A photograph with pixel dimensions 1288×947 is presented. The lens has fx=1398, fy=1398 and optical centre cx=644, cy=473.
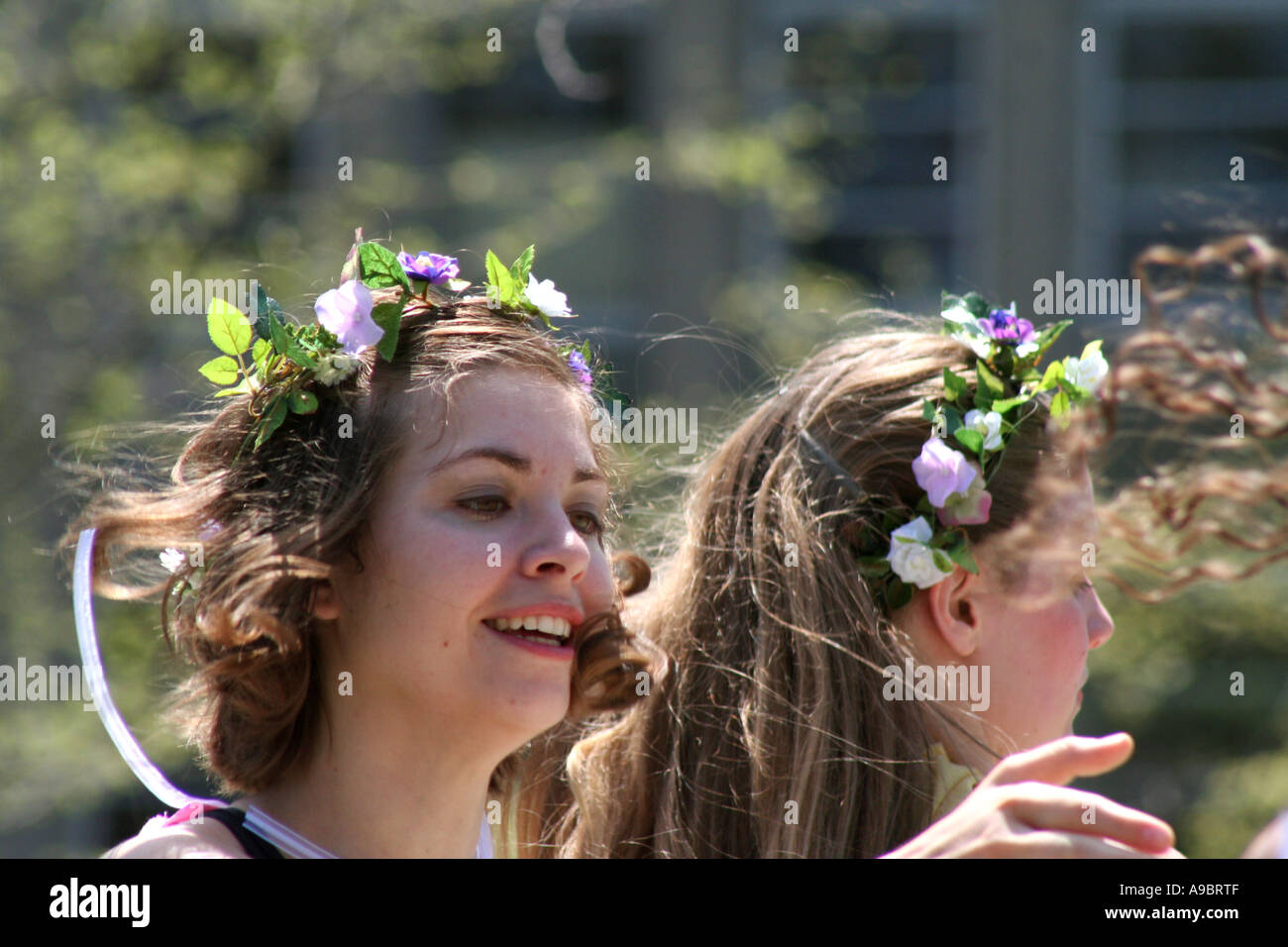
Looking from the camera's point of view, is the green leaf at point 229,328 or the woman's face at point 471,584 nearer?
the woman's face at point 471,584

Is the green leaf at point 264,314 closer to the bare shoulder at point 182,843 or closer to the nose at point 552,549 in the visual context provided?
the nose at point 552,549

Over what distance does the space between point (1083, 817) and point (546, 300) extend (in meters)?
1.65

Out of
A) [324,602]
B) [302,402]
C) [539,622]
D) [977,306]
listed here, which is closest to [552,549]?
[539,622]

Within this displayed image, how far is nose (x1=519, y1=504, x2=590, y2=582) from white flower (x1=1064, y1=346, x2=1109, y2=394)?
121 centimetres

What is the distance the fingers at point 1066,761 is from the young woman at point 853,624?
0.86 metres

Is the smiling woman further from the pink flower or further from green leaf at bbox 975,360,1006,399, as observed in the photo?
green leaf at bbox 975,360,1006,399

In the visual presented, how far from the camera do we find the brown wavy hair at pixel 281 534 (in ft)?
7.86

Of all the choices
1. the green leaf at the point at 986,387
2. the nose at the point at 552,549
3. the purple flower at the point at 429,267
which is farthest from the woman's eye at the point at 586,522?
the green leaf at the point at 986,387

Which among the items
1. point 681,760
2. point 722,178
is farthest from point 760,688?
point 722,178

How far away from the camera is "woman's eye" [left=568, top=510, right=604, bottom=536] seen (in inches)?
100

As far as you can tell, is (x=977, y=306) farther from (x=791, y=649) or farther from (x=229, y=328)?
(x=229, y=328)

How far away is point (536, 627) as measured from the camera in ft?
7.93

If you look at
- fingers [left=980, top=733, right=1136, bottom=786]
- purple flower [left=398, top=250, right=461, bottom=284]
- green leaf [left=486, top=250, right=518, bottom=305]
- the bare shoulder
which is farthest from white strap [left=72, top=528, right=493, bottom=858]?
fingers [left=980, top=733, right=1136, bottom=786]

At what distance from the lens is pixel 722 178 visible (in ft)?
24.8
